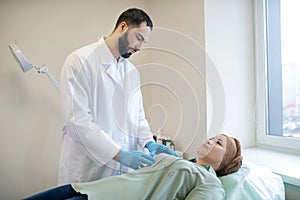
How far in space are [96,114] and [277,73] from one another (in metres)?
1.07

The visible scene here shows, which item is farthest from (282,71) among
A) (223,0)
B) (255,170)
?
(255,170)

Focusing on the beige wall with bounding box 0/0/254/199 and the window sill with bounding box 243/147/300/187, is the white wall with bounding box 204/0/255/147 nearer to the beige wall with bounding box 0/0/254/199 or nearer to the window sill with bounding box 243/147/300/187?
the beige wall with bounding box 0/0/254/199

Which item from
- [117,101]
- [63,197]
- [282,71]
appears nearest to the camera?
[63,197]

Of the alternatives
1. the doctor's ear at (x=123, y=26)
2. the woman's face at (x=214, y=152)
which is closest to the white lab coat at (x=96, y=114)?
the doctor's ear at (x=123, y=26)

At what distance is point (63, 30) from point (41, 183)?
1007 millimetres

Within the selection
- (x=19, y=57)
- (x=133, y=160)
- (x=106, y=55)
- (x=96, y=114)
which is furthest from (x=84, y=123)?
(x=19, y=57)

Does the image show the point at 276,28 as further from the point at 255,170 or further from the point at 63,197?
the point at 63,197

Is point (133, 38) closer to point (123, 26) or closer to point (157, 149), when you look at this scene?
point (123, 26)

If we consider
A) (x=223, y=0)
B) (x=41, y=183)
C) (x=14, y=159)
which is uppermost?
(x=223, y=0)

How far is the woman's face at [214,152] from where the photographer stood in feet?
3.77

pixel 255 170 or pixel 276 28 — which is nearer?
pixel 255 170

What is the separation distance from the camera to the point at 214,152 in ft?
3.80

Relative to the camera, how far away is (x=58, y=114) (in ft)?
5.65

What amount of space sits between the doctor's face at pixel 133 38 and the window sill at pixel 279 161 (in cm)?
84
